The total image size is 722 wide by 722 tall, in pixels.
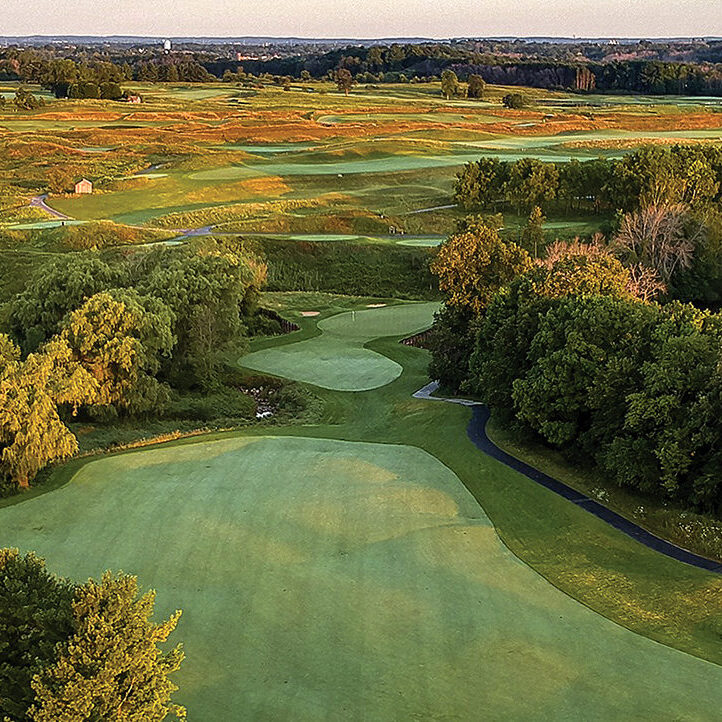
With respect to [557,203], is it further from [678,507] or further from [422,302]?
[678,507]

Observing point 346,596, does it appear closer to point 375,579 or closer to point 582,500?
point 375,579

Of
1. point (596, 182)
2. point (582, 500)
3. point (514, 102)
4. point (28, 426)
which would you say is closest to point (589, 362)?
point (582, 500)

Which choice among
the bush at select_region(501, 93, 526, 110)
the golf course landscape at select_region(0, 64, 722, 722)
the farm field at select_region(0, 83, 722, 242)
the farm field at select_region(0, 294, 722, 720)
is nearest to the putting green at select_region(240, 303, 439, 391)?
the golf course landscape at select_region(0, 64, 722, 722)

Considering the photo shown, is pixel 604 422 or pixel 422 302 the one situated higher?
pixel 604 422

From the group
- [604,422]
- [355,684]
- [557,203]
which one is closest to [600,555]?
[604,422]

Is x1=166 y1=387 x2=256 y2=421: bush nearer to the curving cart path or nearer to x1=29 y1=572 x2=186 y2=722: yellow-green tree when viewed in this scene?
the curving cart path

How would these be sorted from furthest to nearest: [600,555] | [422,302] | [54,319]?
[422,302] < [54,319] < [600,555]

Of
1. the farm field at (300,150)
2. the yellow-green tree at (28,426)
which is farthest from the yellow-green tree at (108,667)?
the farm field at (300,150)

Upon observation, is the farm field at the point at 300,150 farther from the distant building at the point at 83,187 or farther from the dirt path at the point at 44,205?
the distant building at the point at 83,187
